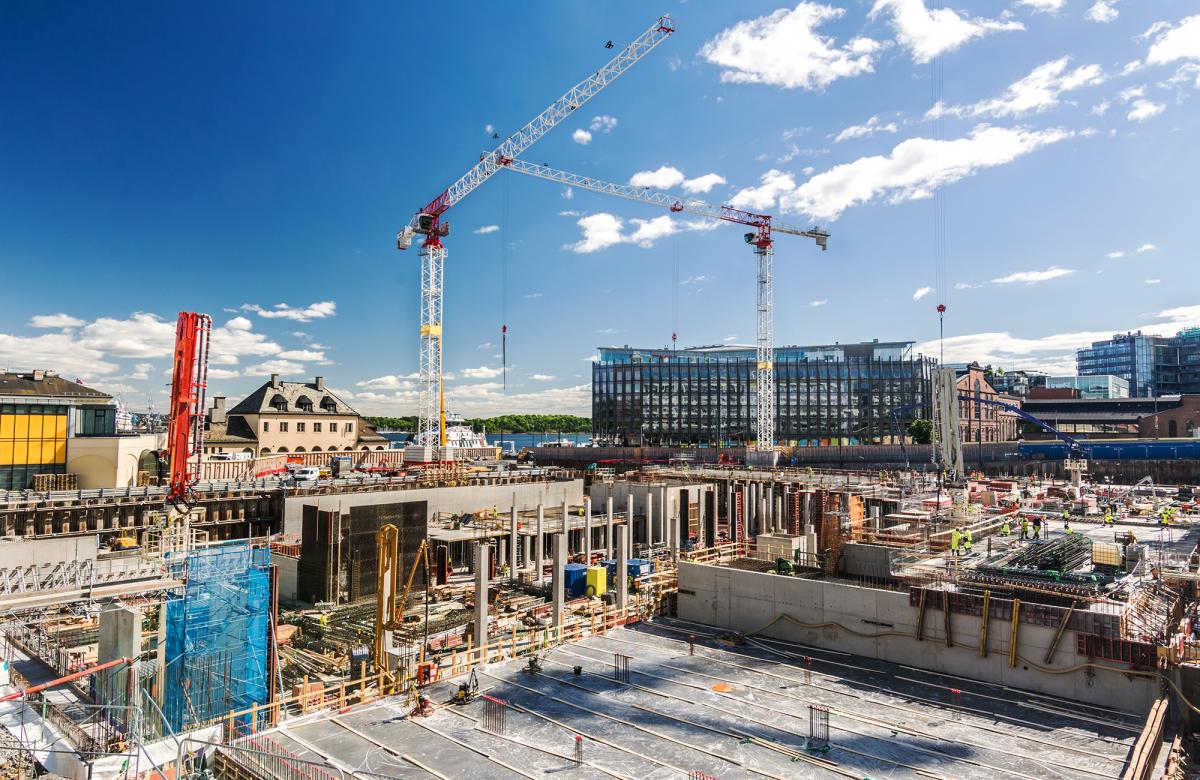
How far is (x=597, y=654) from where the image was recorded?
837 inches

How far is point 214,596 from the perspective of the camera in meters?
18.0

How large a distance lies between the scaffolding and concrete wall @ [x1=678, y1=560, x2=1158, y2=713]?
558 inches

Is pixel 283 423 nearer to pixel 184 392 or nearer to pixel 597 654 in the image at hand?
pixel 184 392

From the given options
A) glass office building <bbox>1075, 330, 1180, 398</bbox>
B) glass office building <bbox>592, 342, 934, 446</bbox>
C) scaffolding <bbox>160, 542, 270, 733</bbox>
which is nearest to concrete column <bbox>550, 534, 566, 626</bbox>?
scaffolding <bbox>160, 542, 270, 733</bbox>

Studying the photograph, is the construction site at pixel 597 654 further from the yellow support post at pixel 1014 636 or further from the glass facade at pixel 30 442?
the glass facade at pixel 30 442

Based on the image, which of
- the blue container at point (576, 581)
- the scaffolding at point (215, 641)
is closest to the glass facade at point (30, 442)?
the scaffolding at point (215, 641)

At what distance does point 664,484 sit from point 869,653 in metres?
28.3

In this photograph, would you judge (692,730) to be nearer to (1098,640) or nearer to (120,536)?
(1098,640)

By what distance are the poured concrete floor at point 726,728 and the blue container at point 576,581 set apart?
11282 mm

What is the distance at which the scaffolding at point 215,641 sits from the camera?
17.6 meters

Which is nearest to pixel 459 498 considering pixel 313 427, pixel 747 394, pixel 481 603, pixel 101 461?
pixel 101 461

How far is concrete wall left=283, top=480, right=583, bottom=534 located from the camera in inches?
1622

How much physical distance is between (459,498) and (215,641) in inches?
1166

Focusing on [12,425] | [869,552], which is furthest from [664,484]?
[12,425]
